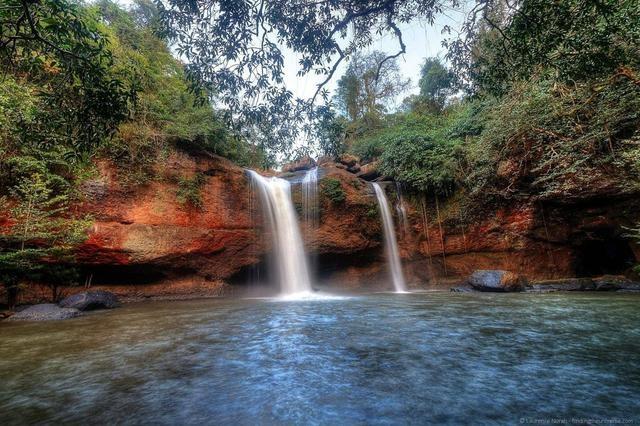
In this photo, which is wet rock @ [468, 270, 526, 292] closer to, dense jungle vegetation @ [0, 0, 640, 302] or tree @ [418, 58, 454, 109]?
dense jungle vegetation @ [0, 0, 640, 302]

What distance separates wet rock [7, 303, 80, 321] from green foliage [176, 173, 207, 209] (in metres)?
4.77

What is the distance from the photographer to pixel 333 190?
43.7 ft

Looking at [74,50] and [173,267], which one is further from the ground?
[74,50]

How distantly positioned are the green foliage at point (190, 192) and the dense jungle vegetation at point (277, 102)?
998 mm

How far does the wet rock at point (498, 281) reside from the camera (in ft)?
35.7

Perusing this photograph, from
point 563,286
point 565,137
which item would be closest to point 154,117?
point 565,137

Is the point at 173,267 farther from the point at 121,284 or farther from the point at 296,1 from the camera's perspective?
the point at 296,1

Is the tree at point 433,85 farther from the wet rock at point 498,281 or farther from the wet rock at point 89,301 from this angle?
the wet rock at point 89,301

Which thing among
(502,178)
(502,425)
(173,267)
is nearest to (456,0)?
(502,425)

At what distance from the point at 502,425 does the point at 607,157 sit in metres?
10.3

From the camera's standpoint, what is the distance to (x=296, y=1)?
455 centimetres

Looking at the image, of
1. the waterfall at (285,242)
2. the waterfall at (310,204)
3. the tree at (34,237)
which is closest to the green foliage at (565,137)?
the waterfall at (310,204)

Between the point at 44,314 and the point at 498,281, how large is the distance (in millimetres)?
13152

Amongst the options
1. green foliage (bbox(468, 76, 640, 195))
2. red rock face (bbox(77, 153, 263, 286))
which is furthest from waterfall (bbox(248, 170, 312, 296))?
green foliage (bbox(468, 76, 640, 195))
